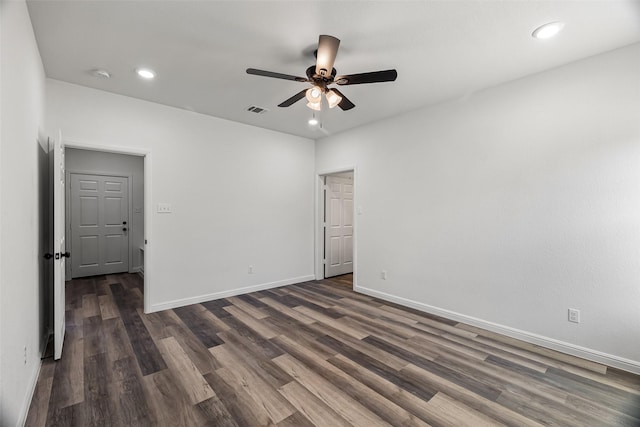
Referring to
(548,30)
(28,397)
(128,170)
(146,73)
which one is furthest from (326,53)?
(128,170)

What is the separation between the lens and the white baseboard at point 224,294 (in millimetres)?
3732

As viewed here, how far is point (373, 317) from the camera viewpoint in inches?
138

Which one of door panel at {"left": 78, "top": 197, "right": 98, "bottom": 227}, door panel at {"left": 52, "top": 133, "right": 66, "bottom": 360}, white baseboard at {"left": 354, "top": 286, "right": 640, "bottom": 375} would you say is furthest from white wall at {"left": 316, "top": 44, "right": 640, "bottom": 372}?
door panel at {"left": 78, "top": 197, "right": 98, "bottom": 227}

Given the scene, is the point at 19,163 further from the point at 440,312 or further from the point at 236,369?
the point at 440,312

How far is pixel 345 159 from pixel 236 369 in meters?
3.53

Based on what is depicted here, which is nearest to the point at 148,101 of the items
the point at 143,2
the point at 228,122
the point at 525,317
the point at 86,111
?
the point at 86,111

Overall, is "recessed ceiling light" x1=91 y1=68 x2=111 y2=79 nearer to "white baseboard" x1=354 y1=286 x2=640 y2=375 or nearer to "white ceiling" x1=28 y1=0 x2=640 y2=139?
"white ceiling" x1=28 y1=0 x2=640 y2=139

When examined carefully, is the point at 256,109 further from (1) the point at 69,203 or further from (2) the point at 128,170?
(1) the point at 69,203

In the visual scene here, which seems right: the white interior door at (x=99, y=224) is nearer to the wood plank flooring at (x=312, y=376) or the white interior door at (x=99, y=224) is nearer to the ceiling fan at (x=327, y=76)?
the wood plank flooring at (x=312, y=376)

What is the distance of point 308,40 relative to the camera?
2320 mm

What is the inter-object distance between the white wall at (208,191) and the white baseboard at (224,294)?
17 millimetres

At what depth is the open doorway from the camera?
544 centimetres

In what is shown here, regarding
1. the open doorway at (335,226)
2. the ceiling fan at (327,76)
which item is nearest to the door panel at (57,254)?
the ceiling fan at (327,76)

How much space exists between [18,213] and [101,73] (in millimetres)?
1854
